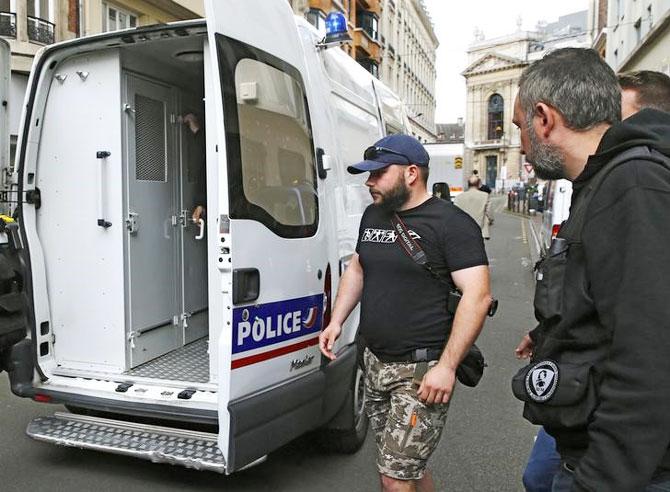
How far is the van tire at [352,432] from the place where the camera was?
400 centimetres

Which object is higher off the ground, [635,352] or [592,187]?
[592,187]

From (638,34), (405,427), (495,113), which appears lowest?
(405,427)

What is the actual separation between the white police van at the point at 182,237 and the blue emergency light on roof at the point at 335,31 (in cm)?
4

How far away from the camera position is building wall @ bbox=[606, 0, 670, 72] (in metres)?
20.8

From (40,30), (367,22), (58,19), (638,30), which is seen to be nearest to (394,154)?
(40,30)

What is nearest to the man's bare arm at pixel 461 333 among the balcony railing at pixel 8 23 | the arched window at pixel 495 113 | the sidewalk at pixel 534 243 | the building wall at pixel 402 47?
the sidewalk at pixel 534 243

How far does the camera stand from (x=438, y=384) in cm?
254

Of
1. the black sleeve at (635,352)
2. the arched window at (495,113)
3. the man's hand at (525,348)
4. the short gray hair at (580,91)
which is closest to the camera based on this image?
the black sleeve at (635,352)

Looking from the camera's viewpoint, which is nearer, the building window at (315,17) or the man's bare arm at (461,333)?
the man's bare arm at (461,333)

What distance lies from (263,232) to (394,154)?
2.50 ft

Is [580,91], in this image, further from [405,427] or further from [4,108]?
[4,108]

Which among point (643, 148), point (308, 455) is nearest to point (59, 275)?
point (308, 455)

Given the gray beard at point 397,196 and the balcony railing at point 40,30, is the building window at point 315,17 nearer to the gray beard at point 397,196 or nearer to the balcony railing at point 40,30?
the gray beard at point 397,196

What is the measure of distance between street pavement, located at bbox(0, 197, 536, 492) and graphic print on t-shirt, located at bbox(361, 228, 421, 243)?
1.69m
